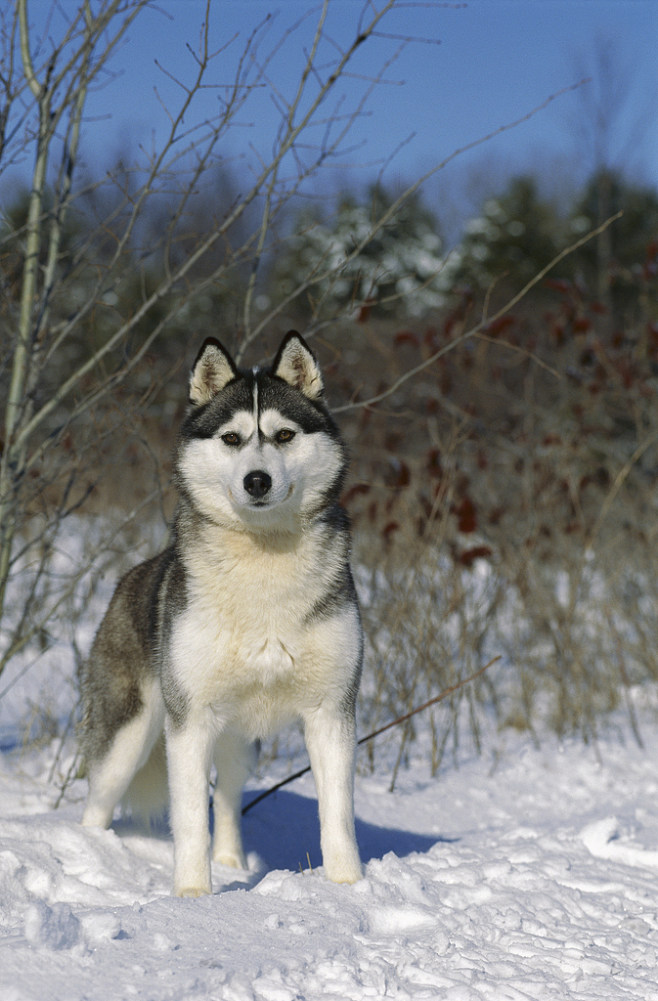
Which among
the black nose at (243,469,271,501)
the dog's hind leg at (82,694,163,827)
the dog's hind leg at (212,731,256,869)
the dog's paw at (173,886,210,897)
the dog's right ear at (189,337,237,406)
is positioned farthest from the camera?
the dog's hind leg at (212,731,256,869)

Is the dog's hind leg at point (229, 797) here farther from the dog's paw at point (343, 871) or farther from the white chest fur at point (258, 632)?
the dog's paw at point (343, 871)

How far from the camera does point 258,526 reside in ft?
11.7

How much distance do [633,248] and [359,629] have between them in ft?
78.7

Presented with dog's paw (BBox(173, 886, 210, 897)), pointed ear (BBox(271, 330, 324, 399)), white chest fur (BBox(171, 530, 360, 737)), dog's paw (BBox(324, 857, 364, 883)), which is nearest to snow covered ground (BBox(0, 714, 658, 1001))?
dog's paw (BBox(324, 857, 364, 883))

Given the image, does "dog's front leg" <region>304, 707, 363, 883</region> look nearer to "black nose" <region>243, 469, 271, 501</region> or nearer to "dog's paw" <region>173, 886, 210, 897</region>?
"dog's paw" <region>173, 886, 210, 897</region>

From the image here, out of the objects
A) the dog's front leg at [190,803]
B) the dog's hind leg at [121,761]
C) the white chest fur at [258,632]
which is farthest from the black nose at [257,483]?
the dog's hind leg at [121,761]

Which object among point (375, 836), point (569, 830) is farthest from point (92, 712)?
point (569, 830)

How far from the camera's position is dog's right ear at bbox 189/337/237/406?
374cm

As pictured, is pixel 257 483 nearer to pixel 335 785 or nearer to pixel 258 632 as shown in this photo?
pixel 258 632

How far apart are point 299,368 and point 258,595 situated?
92 cm

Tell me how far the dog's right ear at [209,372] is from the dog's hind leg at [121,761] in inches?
49.5

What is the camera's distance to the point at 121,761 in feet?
13.3

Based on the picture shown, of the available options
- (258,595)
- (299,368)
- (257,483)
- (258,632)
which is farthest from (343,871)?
(299,368)

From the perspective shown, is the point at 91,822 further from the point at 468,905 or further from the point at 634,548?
Result: the point at 634,548
